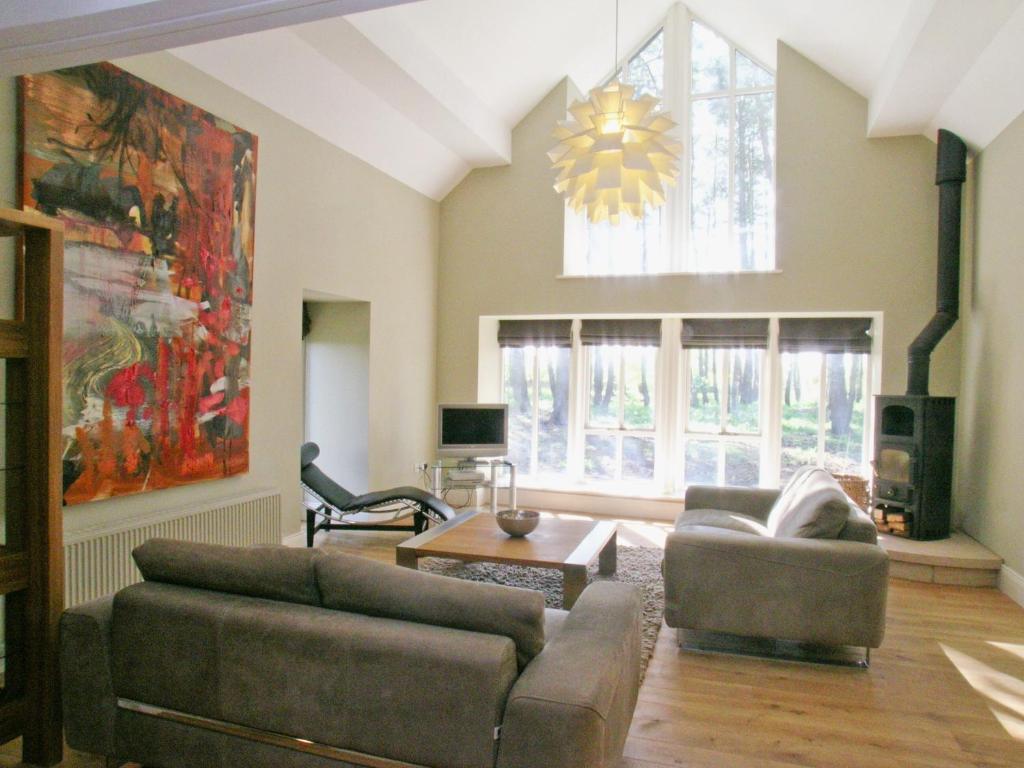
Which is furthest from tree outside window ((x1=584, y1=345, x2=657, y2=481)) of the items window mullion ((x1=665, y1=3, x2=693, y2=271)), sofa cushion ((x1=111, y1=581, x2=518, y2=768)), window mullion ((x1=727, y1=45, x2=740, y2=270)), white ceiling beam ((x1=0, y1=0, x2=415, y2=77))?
white ceiling beam ((x1=0, y1=0, x2=415, y2=77))

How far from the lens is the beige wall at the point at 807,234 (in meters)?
5.82

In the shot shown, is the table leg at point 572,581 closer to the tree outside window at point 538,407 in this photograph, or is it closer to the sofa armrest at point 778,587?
the sofa armrest at point 778,587

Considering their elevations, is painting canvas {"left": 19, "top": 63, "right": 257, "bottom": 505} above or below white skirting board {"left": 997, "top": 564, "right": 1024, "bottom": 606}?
above

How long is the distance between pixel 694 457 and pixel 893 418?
1971 millimetres

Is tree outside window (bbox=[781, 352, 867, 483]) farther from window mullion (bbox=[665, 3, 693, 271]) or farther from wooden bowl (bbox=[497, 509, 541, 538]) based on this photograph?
wooden bowl (bbox=[497, 509, 541, 538])

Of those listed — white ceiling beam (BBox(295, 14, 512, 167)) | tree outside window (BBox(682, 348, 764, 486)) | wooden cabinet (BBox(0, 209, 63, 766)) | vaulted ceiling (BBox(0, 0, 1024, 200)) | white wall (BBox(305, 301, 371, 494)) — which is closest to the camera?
wooden cabinet (BBox(0, 209, 63, 766))

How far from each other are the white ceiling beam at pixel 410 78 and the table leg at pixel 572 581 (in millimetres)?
3688

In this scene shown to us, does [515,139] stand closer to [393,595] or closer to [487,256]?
[487,256]

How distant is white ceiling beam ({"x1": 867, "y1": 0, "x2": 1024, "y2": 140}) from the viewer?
3871mm

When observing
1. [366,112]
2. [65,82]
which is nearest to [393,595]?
[65,82]

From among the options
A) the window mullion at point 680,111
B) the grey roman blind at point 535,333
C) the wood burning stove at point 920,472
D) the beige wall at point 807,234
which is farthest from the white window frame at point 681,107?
the wood burning stove at point 920,472

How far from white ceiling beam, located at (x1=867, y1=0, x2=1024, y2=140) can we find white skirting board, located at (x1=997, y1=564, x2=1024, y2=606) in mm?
3435

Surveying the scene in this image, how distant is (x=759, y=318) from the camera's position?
258 inches

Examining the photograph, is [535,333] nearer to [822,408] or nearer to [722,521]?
[822,408]
